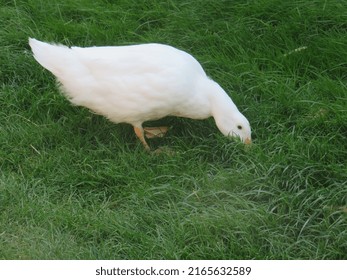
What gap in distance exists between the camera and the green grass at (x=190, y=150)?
14.4 ft

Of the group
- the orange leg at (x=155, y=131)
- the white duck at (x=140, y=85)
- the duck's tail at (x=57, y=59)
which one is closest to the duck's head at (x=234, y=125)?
the white duck at (x=140, y=85)

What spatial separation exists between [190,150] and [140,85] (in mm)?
502

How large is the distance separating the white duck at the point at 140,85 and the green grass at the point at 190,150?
17 centimetres

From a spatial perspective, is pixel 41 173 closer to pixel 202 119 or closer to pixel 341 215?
pixel 202 119

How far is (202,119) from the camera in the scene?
541cm

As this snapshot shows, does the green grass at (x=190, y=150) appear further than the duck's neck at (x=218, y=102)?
No

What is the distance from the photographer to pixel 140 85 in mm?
5008

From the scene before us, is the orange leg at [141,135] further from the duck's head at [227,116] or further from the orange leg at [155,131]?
the duck's head at [227,116]

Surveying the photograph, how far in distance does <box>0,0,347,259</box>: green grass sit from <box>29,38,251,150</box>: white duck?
0.17 m

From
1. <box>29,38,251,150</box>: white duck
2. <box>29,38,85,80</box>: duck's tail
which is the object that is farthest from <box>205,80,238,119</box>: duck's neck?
<box>29,38,85,80</box>: duck's tail

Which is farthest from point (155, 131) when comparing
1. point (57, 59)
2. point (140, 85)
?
point (57, 59)

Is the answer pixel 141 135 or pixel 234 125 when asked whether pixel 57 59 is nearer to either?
pixel 141 135

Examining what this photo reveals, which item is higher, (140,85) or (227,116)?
(140,85)
